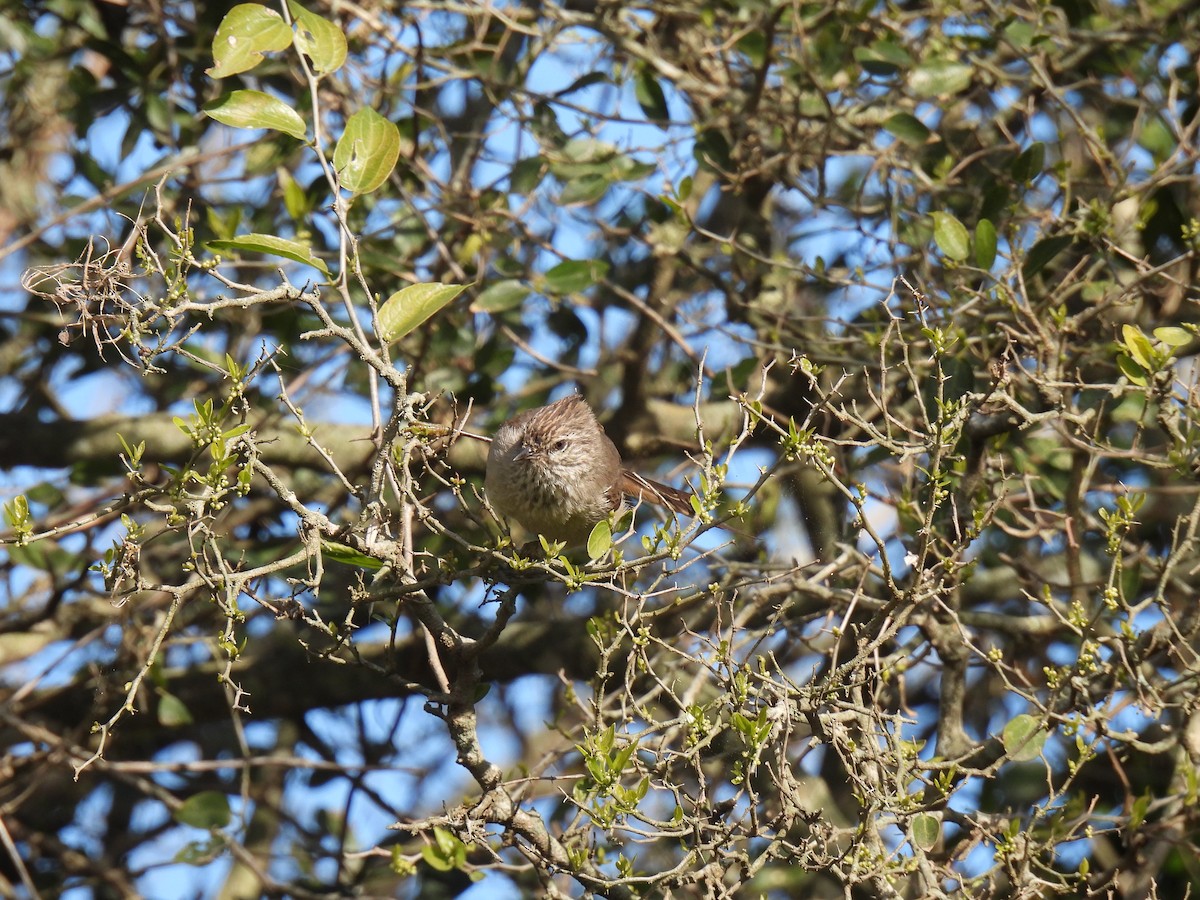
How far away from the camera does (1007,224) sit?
4102 millimetres

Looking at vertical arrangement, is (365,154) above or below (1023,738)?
above

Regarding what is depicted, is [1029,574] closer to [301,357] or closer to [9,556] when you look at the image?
[301,357]

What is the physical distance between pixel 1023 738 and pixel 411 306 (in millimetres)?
1887

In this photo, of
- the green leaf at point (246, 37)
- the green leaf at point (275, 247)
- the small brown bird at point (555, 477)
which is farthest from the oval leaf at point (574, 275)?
the green leaf at point (275, 247)

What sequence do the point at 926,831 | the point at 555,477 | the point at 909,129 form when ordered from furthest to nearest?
the point at 909,129 < the point at 555,477 < the point at 926,831

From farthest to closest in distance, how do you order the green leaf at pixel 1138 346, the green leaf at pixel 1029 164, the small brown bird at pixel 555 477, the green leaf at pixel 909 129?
the green leaf at pixel 909 129
the green leaf at pixel 1029 164
the small brown bird at pixel 555 477
the green leaf at pixel 1138 346

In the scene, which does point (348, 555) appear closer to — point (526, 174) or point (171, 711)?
point (526, 174)

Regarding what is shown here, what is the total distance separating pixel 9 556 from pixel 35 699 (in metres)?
0.61

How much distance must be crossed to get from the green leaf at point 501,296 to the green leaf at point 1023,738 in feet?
8.31

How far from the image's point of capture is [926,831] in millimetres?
3131

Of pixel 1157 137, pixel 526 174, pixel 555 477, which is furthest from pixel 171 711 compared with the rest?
pixel 1157 137

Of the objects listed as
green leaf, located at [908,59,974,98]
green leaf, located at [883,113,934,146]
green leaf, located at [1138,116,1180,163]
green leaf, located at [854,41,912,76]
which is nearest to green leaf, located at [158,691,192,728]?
green leaf, located at [883,113,934,146]

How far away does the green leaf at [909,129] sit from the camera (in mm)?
4668

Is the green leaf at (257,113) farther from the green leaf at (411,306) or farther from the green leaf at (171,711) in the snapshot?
the green leaf at (171,711)
